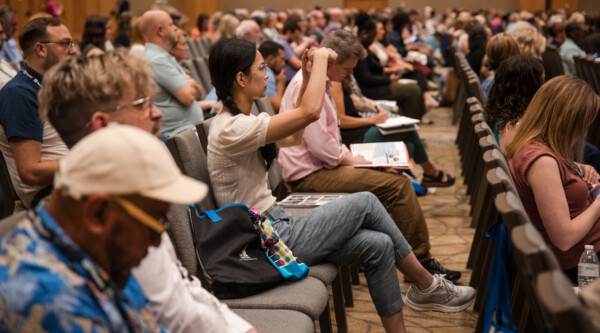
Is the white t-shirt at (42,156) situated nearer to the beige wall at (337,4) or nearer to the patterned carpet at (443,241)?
the patterned carpet at (443,241)

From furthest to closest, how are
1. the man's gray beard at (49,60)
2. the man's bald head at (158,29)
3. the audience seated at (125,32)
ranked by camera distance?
the audience seated at (125,32), the man's bald head at (158,29), the man's gray beard at (49,60)

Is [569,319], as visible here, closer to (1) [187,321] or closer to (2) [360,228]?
(1) [187,321]

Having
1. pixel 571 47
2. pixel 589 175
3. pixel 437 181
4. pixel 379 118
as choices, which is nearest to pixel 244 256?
pixel 589 175

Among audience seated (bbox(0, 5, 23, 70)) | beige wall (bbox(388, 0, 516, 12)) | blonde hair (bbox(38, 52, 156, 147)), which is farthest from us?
beige wall (bbox(388, 0, 516, 12))

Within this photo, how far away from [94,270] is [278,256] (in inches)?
52.4

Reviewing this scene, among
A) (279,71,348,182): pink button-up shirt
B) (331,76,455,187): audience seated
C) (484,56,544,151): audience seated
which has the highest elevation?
(484,56,544,151): audience seated

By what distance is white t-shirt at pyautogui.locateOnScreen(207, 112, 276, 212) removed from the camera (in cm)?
266

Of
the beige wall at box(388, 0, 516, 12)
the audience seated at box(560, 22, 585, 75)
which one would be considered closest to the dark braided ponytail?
the audience seated at box(560, 22, 585, 75)

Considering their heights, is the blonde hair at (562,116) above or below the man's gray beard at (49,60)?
below

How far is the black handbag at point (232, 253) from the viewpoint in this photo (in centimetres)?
239

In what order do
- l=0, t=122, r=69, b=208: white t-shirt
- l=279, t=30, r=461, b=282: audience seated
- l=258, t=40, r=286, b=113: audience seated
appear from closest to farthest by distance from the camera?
l=0, t=122, r=69, b=208: white t-shirt
l=279, t=30, r=461, b=282: audience seated
l=258, t=40, r=286, b=113: audience seated

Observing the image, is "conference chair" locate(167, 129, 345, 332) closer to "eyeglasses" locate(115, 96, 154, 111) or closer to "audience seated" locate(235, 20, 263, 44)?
"eyeglasses" locate(115, 96, 154, 111)

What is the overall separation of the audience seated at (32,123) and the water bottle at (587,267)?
2.07 m

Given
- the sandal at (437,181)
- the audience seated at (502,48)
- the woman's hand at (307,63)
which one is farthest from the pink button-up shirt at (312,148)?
the sandal at (437,181)
